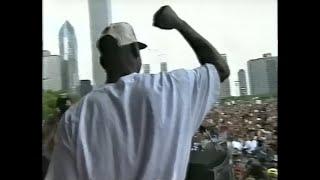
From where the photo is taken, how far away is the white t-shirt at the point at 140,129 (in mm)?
1292

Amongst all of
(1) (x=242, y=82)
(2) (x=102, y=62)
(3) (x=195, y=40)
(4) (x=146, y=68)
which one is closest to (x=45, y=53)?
(2) (x=102, y=62)

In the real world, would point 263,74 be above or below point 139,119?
above

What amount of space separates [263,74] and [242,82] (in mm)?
60

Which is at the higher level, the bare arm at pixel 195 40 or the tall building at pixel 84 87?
the bare arm at pixel 195 40

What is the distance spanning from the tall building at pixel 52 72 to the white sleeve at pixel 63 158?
93 mm

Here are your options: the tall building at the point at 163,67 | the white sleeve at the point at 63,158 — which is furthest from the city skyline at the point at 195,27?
the white sleeve at the point at 63,158

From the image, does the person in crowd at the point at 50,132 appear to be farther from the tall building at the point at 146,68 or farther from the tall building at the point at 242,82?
the tall building at the point at 242,82

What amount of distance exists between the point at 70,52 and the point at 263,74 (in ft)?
1.73

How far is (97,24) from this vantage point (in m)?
1.32

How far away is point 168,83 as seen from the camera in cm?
131

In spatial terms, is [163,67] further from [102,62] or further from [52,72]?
[52,72]

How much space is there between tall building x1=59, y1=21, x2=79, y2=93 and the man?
0.06 metres

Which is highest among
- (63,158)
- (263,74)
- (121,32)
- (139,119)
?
(121,32)

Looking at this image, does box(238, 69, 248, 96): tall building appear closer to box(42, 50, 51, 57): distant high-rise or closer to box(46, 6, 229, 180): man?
box(46, 6, 229, 180): man
